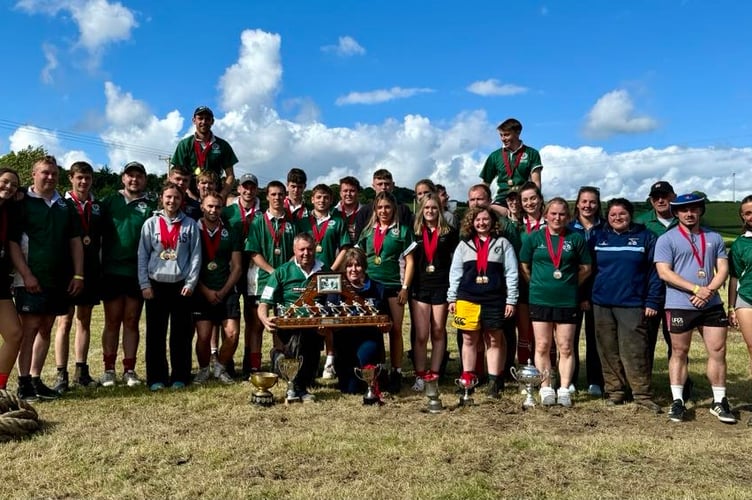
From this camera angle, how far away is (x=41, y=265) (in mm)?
5973

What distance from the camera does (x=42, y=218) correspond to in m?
5.99

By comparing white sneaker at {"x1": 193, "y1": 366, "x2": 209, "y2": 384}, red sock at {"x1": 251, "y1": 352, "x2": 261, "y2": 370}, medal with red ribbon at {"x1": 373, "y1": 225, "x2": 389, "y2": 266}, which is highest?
medal with red ribbon at {"x1": 373, "y1": 225, "x2": 389, "y2": 266}

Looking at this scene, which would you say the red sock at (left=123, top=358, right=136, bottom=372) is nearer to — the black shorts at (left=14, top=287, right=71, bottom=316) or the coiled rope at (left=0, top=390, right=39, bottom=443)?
the black shorts at (left=14, top=287, right=71, bottom=316)

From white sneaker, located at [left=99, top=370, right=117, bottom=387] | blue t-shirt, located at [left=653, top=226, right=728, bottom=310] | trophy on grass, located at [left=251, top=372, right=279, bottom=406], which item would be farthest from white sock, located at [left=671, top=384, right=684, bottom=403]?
white sneaker, located at [left=99, top=370, right=117, bottom=387]

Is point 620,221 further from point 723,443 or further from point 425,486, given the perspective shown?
point 425,486

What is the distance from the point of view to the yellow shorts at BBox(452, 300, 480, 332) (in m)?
6.06

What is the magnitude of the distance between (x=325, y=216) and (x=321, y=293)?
1.33 meters

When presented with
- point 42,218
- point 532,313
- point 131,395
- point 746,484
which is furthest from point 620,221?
point 42,218

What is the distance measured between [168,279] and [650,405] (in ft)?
16.2

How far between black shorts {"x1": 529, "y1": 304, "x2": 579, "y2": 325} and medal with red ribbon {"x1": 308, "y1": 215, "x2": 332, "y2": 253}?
2486 millimetres

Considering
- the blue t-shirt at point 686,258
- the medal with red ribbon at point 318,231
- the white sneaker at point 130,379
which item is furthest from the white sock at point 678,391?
the white sneaker at point 130,379

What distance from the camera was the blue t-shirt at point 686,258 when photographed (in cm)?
551

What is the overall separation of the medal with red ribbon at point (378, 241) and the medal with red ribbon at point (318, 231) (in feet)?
2.53

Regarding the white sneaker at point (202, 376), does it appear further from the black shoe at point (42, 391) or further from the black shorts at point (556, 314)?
the black shorts at point (556, 314)
